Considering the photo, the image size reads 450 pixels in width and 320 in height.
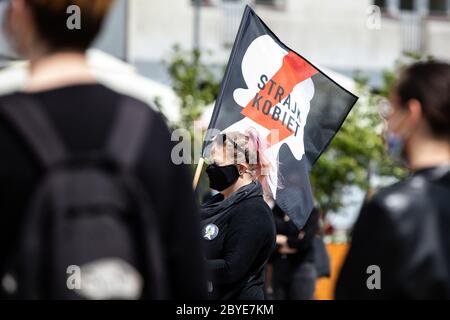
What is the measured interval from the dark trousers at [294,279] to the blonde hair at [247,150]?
516 cm

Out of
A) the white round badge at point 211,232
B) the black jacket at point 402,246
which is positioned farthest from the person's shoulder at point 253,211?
the black jacket at point 402,246

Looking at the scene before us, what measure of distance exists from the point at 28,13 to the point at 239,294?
320 cm

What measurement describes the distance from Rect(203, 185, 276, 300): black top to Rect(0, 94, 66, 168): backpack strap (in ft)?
10.2

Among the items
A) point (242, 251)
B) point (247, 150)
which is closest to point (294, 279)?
point (247, 150)

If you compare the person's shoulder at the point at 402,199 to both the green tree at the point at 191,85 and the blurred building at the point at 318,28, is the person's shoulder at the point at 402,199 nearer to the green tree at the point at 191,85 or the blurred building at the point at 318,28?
the green tree at the point at 191,85

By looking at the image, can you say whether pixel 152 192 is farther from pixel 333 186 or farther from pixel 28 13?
pixel 333 186

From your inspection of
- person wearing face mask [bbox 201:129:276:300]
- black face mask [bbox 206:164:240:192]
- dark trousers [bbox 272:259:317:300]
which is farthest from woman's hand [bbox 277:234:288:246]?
black face mask [bbox 206:164:240:192]

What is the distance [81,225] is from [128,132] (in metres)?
0.26

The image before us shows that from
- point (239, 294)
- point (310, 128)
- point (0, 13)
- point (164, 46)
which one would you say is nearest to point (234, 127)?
point (310, 128)

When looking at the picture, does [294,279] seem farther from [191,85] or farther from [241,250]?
[191,85]

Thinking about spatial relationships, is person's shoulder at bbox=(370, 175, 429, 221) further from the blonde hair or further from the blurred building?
the blurred building

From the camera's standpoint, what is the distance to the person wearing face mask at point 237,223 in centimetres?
579

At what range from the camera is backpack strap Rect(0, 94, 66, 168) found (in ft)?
8.64

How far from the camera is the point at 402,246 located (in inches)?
123
